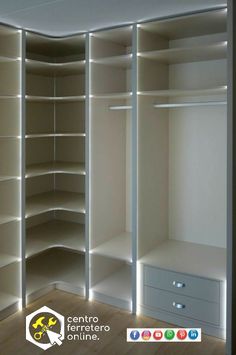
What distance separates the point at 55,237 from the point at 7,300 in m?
0.81

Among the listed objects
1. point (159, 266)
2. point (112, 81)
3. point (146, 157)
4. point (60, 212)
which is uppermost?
point (112, 81)

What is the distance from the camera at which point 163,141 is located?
3541mm

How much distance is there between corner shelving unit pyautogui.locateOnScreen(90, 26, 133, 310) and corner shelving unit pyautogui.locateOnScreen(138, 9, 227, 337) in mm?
221

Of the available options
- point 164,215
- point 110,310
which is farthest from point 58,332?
point 164,215

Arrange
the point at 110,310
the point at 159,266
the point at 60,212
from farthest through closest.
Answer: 1. the point at 60,212
2. the point at 110,310
3. the point at 159,266

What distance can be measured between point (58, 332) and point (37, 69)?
2.37 m

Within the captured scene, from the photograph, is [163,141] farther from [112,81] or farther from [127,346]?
[127,346]

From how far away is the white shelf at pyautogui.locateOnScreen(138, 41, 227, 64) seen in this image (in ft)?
9.38

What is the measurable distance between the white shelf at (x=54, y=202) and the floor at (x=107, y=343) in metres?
0.88

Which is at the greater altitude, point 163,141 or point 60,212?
point 163,141

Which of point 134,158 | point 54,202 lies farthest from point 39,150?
point 134,158

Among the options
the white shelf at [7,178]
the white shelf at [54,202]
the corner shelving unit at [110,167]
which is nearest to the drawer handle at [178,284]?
the corner shelving unit at [110,167]

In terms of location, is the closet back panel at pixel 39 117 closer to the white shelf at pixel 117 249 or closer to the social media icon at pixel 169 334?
the white shelf at pixel 117 249

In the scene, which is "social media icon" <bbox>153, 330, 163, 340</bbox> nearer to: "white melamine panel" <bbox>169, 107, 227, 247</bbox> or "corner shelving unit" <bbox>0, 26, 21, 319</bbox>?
"white melamine panel" <bbox>169, 107, 227, 247</bbox>
